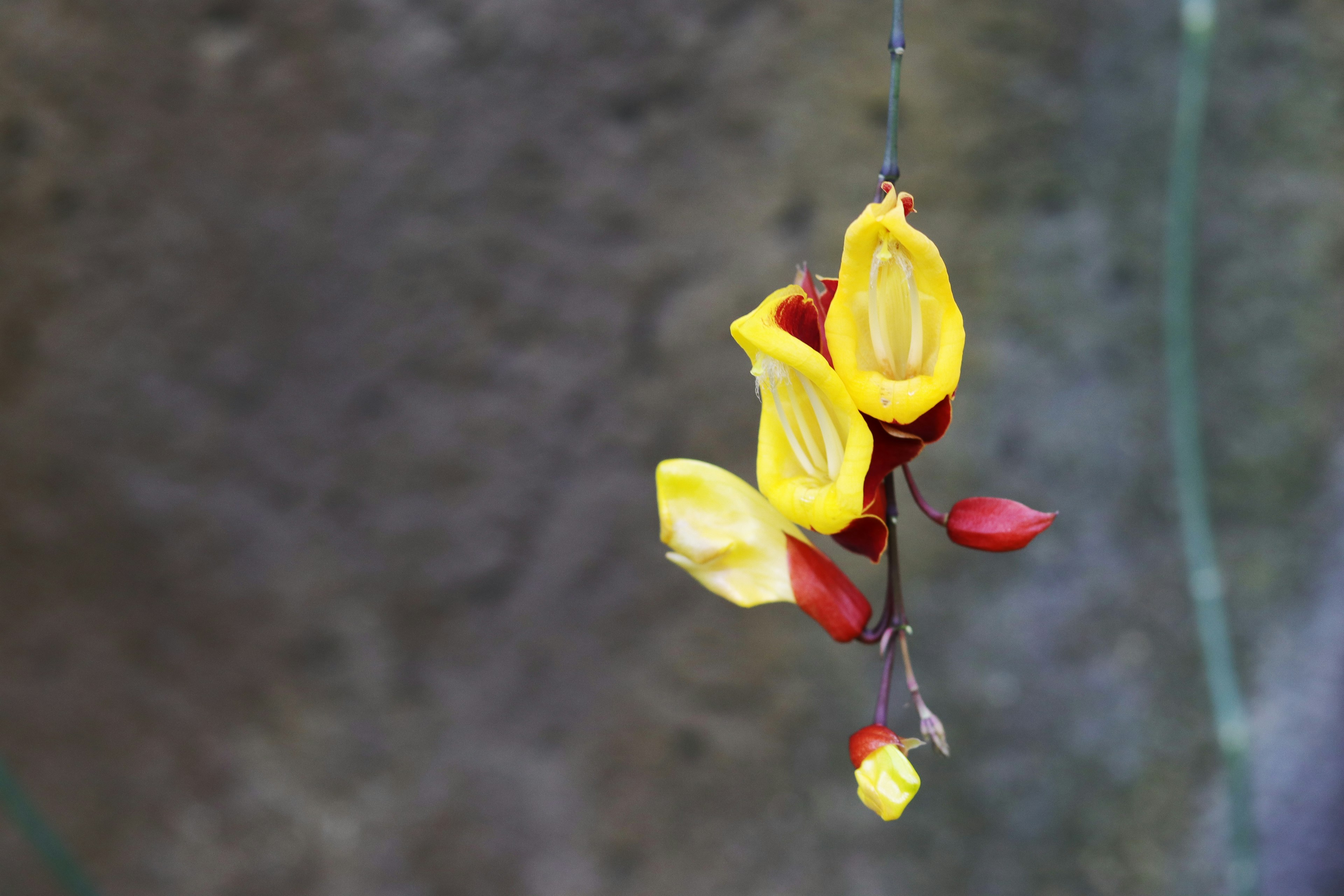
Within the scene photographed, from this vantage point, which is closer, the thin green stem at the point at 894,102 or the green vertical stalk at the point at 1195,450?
the thin green stem at the point at 894,102

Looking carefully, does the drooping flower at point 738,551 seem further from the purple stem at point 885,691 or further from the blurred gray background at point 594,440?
the blurred gray background at point 594,440

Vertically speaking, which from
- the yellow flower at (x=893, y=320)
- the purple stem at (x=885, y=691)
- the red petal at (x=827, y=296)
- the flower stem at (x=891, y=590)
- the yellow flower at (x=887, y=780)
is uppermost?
the red petal at (x=827, y=296)

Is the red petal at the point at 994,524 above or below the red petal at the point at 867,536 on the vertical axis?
above

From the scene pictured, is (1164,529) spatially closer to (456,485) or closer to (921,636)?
(921,636)

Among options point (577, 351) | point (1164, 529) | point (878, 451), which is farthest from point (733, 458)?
point (878, 451)

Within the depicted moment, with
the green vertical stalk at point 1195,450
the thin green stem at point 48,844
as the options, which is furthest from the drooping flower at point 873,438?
the thin green stem at point 48,844
